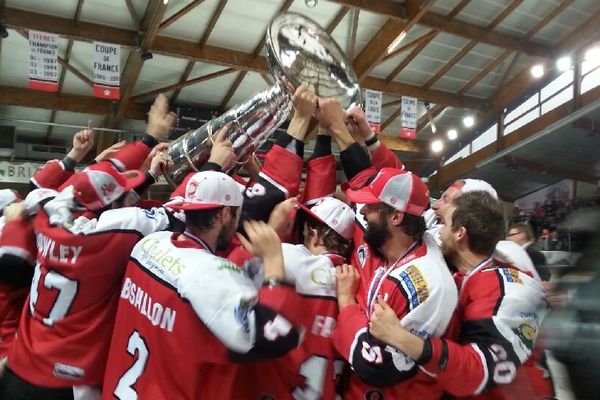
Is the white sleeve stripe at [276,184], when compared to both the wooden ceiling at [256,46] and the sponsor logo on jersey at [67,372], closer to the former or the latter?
the sponsor logo on jersey at [67,372]

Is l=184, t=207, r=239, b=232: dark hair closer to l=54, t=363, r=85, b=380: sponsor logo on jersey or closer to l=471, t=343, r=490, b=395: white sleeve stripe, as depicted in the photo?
l=54, t=363, r=85, b=380: sponsor logo on jersey

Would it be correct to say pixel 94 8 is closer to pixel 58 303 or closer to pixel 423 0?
pixel 423 0

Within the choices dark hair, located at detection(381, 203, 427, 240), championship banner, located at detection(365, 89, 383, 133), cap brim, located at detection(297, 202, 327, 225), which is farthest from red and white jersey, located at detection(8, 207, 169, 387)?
championship banner, located at detection(365, 89, 383, 133)

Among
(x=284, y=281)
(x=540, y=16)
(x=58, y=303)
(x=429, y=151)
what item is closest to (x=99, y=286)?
(x=58, y=303)

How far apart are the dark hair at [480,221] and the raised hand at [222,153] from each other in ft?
3.25

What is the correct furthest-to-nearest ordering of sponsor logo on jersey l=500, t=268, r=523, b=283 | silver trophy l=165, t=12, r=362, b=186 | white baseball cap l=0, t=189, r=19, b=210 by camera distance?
white baseball cap l=0, t=189, r=19, b=210
silver trophy l=165, t=12, r=362, b=186
sponsor logo on jersey l=500, t=268, r=523, b=283

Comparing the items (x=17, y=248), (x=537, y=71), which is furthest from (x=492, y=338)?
(x=537, y=71)

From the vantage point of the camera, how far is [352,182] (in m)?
2.29

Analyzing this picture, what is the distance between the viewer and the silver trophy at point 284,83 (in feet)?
7.91

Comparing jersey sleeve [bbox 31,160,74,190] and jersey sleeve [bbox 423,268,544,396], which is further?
jersey sleeve [bbox 31,160,74,190]

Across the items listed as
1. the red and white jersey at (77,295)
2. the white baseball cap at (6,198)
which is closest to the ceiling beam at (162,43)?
the white baseball cap at (6,198)

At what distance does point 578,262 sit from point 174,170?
2288mm

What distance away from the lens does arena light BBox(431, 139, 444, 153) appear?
1477cm

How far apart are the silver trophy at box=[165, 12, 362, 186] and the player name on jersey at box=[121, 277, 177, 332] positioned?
3.23ft
